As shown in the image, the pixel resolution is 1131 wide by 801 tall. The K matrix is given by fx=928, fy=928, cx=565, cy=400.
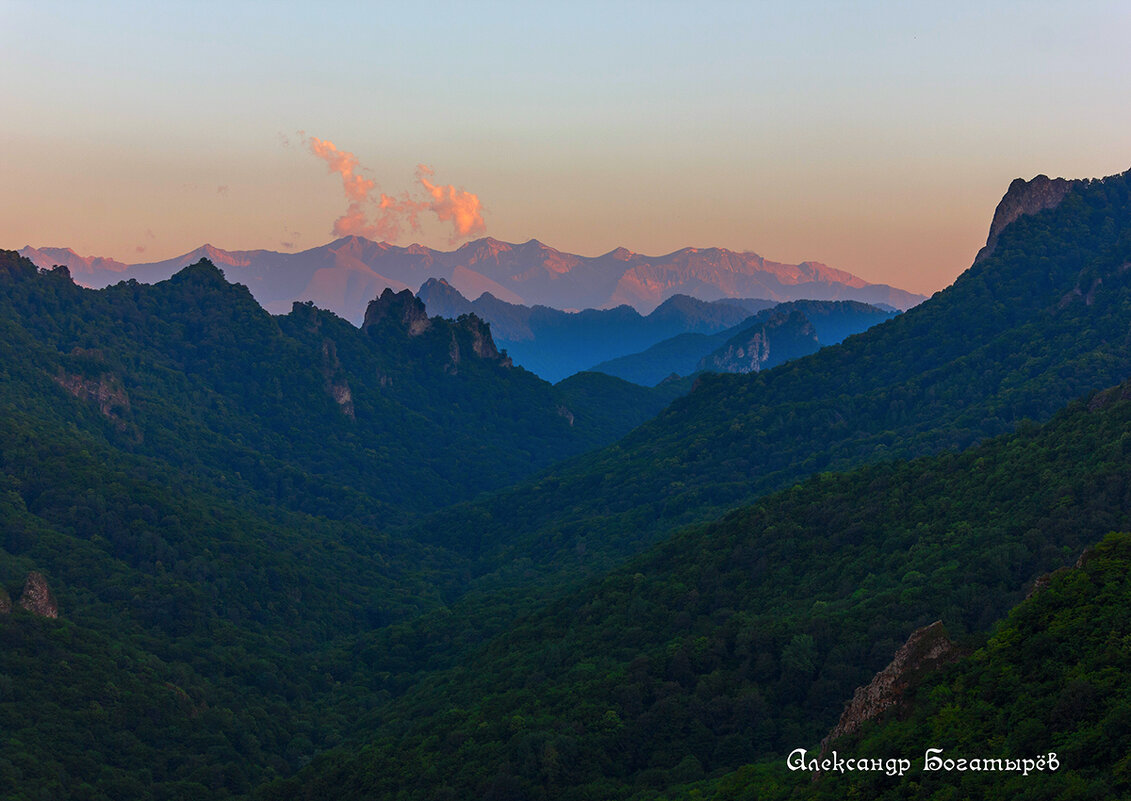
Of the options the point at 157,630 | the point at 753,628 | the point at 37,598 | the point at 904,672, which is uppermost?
the point at 37,598

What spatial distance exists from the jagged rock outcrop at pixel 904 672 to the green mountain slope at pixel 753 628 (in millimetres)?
20248

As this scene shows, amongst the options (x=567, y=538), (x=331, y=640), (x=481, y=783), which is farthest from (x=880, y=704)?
(x=567, y=538)

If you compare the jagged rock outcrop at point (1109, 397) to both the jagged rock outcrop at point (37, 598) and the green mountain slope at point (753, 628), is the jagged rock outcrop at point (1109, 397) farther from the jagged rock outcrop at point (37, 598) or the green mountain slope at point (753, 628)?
the jagged rock outcrop at point (37, 598)

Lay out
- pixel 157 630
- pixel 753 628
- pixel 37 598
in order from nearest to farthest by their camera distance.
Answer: pixel 753 628 < pixel 37 598 < pixel 157 630

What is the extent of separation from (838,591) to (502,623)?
62.4 meters

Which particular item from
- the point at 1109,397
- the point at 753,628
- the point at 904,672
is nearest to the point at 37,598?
the point at 753,628

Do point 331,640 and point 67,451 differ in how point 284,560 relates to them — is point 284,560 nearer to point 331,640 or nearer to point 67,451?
point 331,640

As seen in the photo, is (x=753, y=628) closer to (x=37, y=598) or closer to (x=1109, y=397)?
(x=1109, y=397)

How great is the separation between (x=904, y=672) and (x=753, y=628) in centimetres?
3515

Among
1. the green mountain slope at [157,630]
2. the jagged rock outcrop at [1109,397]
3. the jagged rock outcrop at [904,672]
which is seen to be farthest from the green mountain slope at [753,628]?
the green mountain slope at [157,630]

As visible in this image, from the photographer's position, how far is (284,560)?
179m

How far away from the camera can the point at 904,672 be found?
51781 millimetres

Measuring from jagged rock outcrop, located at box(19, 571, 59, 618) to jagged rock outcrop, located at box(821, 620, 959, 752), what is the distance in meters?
102

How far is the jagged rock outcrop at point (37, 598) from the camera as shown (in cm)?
11488
